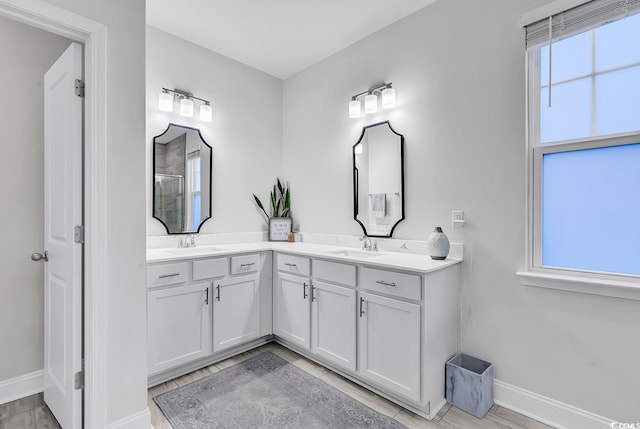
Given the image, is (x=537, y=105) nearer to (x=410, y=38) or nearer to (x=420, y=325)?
(x=410, y=38)

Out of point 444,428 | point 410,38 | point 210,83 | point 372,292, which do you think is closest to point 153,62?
point 210,83

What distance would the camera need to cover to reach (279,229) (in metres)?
3.37

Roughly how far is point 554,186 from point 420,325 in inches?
45.1

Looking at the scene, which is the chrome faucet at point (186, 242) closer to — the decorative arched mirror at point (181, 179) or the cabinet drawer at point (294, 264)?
the decorative arched mirror at point (181, 179)

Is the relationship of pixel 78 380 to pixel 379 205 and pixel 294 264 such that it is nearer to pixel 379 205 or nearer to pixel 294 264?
pixel 294 264

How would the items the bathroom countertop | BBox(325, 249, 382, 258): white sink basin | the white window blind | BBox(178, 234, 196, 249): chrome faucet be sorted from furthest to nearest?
1. BBox(178, 234, 196, 249): chrome faucet
2. BBox(325, 249, 382, 258): white sink basin
3. the bathroom countertop
4. the white window blind

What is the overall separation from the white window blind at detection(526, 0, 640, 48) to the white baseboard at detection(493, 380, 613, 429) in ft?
6.83

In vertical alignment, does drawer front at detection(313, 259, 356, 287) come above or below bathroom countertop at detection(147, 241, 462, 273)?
below

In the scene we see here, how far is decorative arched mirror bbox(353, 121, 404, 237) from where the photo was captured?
8.34 ft

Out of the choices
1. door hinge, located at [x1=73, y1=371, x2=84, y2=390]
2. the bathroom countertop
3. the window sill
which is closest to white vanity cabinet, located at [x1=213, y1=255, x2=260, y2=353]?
the bathroom countertop

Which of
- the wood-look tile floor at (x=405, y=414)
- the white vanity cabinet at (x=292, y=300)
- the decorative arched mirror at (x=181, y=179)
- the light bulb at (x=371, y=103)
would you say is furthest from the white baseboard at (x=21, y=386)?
the light bulb at (x=371, y=103)

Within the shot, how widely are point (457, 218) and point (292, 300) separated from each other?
1.43 m

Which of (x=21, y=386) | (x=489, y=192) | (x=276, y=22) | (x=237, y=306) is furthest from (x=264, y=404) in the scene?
(x=276, y=22)

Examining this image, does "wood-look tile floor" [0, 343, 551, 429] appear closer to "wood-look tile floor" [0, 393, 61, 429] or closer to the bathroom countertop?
"wood-look tile floor" [0, 393, 61, 429]
